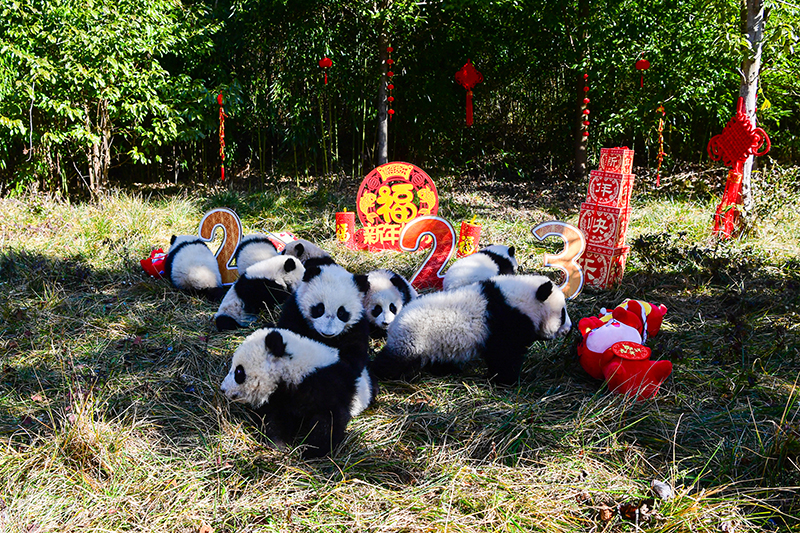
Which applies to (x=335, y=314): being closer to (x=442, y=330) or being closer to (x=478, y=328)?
(x=442, y=330)

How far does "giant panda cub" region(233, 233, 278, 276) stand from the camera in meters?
4.12

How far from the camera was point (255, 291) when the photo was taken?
3568mm

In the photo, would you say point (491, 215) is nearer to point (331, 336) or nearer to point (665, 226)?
point (665, 226)

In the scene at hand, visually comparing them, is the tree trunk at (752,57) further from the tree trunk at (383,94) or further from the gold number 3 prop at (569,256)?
the tree trunk at (383,94)

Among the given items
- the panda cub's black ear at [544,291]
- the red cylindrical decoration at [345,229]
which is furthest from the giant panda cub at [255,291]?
the red cylindrical decoration at [345,229]

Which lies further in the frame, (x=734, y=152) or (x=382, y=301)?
(x=734, y=152)

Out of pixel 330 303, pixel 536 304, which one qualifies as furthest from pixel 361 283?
pixel 536 304

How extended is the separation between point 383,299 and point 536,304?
0.98 m

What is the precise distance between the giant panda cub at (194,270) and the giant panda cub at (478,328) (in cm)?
187

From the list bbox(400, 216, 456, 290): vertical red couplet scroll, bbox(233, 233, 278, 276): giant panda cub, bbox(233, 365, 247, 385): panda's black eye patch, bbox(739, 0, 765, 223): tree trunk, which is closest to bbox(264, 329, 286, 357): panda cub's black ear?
bbox(233, 365, 247, 385): panda's black eye patch

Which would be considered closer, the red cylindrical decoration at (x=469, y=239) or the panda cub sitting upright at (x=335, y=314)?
the panda cub sitting upright at (x=335, y=314)

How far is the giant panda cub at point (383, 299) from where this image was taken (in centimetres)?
331

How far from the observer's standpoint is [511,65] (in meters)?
9.09

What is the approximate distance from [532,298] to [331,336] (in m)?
1.13
